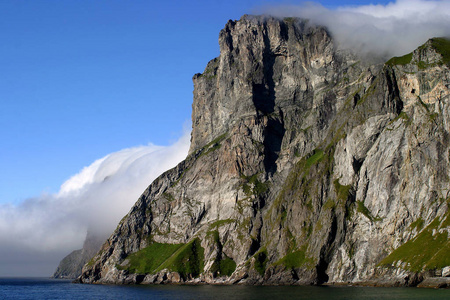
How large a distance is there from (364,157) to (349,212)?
25.6m

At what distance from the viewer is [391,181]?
17412 centimetres

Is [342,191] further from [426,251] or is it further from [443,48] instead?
[443,48]

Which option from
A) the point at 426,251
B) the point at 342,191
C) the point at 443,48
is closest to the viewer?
the point at 426,251

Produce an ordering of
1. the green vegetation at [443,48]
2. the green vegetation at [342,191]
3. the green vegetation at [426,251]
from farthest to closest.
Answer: the green vegetation at [342,191]
the green vegetation at [443,48]
the green vegetation at [426,251]

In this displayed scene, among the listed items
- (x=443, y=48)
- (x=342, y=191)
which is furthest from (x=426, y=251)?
(x=443, y=48)

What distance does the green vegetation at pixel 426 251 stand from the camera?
5197 inches

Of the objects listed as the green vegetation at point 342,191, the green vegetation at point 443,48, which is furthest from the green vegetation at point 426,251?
the green vegetation at point 443,48

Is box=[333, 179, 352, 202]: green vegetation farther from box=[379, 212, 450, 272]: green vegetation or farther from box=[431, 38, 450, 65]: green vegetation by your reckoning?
box=[431, 38, 450, 65]: green vegetation

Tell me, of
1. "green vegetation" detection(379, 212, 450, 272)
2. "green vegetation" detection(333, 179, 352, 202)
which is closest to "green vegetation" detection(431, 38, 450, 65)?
"green vegetation" detection(333, 179, 352, 202)

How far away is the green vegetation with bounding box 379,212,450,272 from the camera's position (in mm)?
132000

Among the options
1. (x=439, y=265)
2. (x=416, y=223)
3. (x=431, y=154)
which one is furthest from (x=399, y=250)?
(x=431, y=154)

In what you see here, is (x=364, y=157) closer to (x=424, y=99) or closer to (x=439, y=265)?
(x=424, y=99)

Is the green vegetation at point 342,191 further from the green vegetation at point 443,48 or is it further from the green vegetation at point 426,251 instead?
the green vegetation at point 443,48

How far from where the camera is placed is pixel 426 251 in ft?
459
